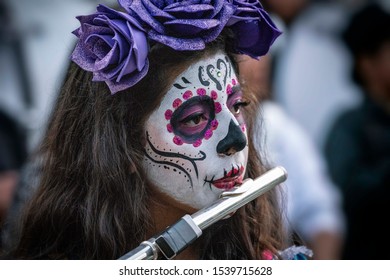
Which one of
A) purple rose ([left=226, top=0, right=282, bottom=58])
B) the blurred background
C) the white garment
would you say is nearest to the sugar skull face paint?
purple rose ([left=226, top=0, right=282, bottom=58])

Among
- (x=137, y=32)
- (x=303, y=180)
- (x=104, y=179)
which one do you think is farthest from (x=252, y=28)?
(x=303, y=180)

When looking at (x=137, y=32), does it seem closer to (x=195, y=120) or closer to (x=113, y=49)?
(x=113, y=49)

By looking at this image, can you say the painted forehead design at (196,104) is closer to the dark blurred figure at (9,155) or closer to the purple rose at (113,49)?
the purple rose at (113,49)

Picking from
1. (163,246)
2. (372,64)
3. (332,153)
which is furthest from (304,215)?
(163,246)

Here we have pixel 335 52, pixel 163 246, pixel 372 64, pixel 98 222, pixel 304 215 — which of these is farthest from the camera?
pixel 335 52

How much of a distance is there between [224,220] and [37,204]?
1.55 feet

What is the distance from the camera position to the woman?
2.15m

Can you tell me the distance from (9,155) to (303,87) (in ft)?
4.51

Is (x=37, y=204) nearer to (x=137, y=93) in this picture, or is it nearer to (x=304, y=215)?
(x=137, y=93)

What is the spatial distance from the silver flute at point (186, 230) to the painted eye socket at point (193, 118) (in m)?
0.15

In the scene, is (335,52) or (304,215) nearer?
(304,215)

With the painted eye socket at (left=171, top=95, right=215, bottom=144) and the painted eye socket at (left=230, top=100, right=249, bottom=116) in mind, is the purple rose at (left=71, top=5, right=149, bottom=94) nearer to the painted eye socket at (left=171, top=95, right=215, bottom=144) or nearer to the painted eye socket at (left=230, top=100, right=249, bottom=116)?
the painted eye socket at (left=171, top=95, right=215, bottom=144)

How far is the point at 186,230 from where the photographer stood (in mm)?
2146
